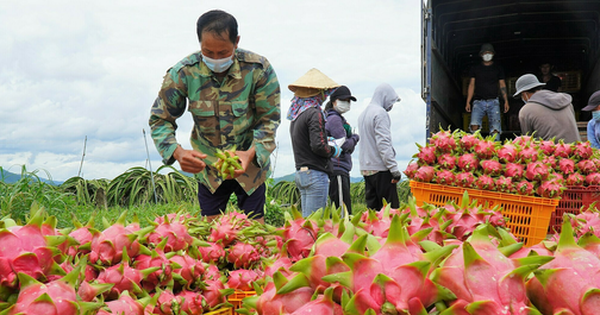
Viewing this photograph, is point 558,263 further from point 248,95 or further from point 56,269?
point 248,95

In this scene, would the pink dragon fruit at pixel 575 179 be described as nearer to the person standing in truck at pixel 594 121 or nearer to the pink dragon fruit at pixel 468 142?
the pink dragon fruit at pixel 468 142

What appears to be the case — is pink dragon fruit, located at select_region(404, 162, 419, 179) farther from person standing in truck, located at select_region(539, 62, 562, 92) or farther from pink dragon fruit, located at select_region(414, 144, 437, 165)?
person standing in truck, located at select_region(539, 62, 562, 92)

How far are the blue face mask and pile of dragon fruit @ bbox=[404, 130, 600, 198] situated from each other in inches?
68.0

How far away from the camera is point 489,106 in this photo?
317 inches

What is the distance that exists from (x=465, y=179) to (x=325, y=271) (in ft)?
9.21

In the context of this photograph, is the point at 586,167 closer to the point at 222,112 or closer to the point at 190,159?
the point at 222,112

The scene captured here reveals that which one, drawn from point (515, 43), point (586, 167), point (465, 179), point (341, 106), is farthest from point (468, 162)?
point (515, 43)

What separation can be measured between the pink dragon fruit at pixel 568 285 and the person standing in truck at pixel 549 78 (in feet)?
30.2

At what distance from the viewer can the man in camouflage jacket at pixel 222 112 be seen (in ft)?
9.78

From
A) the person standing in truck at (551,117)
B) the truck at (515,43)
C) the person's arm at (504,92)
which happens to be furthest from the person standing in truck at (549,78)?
the person standing in truck at (551,117)

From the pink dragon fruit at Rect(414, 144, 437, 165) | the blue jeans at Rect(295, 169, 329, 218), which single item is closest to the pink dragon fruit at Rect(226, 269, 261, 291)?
the pink dragon fruit at Rect(414, 144, 437, 165)

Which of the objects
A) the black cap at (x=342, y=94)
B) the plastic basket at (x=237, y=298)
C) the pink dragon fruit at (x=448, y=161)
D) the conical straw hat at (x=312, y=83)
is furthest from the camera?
the black cap at (x=342, y=94)

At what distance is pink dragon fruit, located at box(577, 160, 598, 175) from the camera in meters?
3.56

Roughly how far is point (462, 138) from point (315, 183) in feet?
5.81
